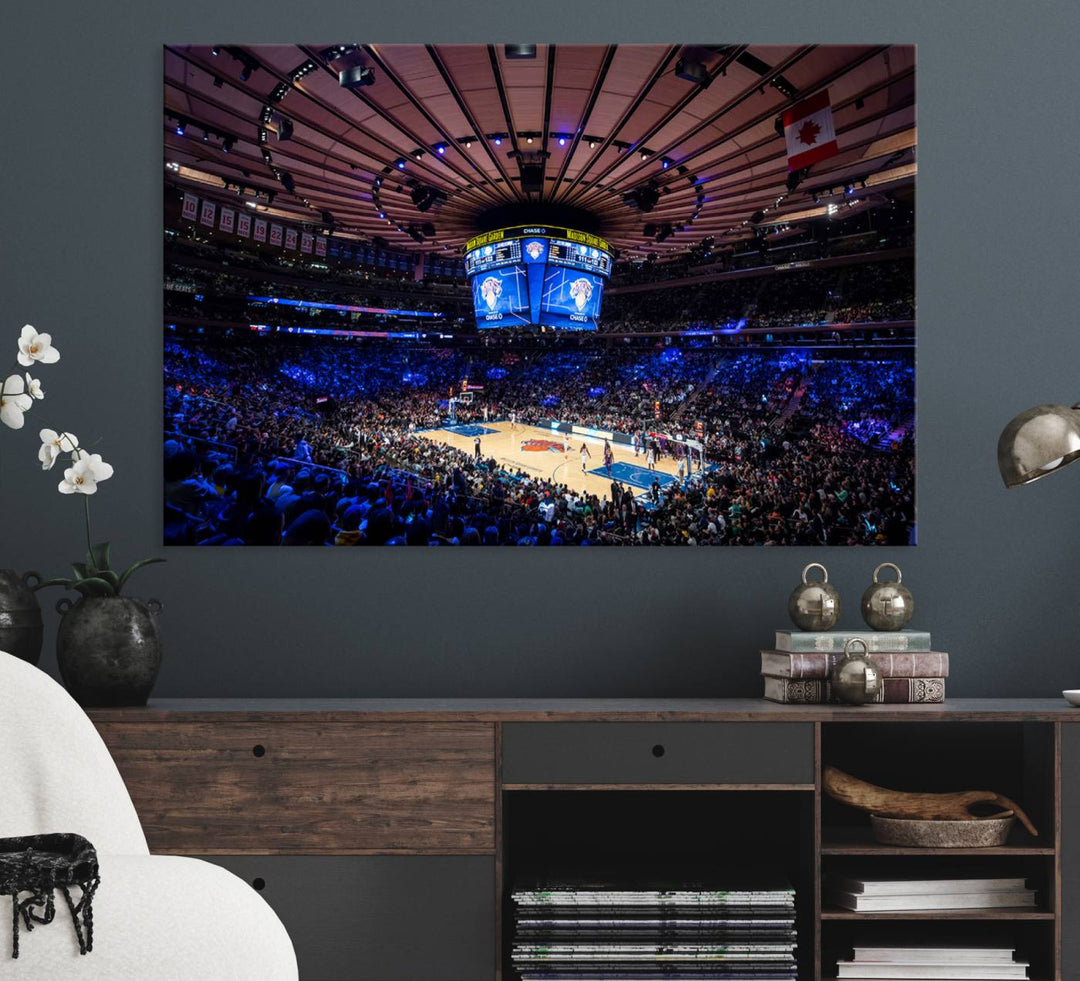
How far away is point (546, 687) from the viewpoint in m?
2.65

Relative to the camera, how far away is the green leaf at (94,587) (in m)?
2.29

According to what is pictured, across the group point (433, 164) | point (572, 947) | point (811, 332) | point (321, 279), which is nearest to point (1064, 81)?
point (811, 332)

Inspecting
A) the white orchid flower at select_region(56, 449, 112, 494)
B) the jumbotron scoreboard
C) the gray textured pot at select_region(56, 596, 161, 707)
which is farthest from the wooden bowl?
the white orchid flower at select_region(56, 449, 112, 494)

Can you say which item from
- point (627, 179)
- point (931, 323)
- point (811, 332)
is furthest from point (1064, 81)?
point (627, 179)

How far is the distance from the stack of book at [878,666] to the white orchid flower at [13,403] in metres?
1.70

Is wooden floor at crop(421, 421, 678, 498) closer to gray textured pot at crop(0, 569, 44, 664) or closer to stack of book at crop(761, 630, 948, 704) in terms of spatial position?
stack of book at crop(761, 630, 948, 704)

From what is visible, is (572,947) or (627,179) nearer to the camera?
(572,947)

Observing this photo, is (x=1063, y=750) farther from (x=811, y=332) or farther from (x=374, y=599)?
(x=374, y=599)

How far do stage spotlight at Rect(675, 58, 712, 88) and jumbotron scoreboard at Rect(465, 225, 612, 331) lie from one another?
453mm

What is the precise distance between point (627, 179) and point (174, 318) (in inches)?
45.9

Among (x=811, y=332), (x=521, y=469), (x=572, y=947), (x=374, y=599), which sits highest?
(x=811, y=332)

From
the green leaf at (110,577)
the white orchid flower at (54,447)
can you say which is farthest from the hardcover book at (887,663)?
the white orchid flower at (54,447)

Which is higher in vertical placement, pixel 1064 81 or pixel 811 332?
pixel 1064 81

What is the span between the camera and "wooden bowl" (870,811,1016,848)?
220 cm
